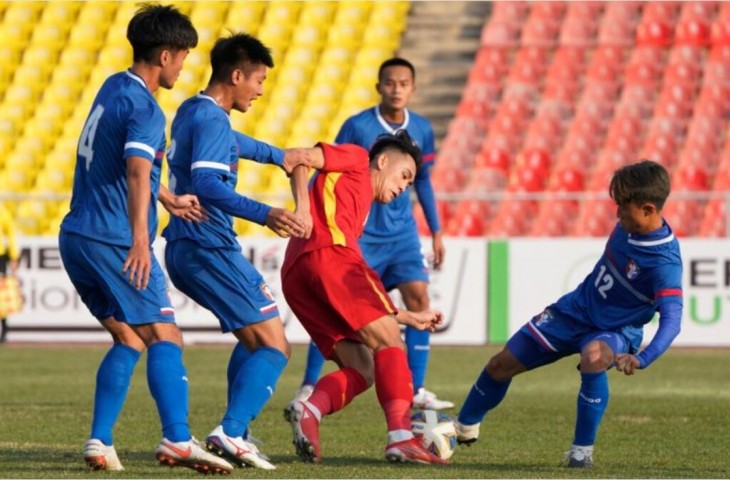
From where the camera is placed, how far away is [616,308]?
6566 millimetres

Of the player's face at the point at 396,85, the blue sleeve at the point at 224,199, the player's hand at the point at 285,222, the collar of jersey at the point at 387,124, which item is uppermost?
the player's face at the point at 396,85

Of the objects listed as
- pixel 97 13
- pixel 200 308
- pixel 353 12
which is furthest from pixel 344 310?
pixel 97 13

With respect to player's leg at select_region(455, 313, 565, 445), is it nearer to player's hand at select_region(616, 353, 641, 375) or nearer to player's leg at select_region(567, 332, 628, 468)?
player's leg at select_region(567, 332, 628, 468)

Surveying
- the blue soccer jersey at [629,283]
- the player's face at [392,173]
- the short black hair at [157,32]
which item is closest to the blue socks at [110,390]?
the short black hair at [157,32]

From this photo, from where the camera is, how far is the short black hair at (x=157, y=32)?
6047mm

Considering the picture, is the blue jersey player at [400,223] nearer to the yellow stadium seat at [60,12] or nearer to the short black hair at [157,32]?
the short black hair at [157,32]

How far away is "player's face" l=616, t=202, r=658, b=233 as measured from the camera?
6.38m

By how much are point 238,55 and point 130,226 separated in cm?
103

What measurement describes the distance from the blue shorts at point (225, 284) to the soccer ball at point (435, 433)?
865mm

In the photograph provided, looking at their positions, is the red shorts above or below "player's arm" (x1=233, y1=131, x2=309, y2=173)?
below

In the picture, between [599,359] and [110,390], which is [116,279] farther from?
[599,359]

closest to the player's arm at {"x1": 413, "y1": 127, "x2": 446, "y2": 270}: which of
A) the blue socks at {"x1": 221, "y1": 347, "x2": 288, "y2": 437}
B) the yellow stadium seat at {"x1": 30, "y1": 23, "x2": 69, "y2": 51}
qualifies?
the blue socks at {"x1": 221, "y1": 347, "x2": 288, "y2": 437}

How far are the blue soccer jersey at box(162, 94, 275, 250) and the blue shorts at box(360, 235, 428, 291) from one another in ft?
10.4

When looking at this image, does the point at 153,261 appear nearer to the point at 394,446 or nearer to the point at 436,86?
the point at 394,446
